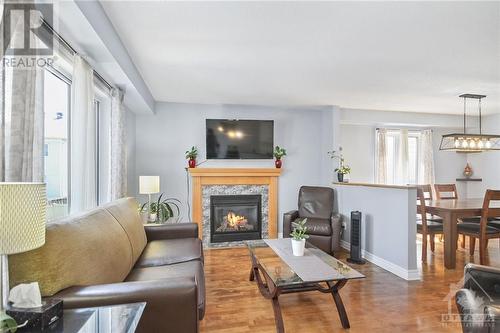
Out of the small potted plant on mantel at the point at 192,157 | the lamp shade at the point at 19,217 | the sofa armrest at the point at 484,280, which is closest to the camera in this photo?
the lamp shade at the point at 19,217

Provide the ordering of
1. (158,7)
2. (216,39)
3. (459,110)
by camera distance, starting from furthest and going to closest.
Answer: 1. (459,110)
2. (216,39)
3. (158,7)

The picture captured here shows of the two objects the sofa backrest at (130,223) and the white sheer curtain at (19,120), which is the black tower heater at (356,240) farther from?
the white sheer curtain at (19,120)

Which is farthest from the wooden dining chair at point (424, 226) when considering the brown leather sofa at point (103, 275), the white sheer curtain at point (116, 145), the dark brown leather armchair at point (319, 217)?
the white sheer curtain at point (116, 145)

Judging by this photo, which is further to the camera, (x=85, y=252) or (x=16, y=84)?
(x=85, y=252)

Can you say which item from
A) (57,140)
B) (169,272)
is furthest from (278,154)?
(57,140)

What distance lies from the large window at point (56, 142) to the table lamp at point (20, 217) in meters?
1.41

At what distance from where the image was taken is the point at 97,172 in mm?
3148

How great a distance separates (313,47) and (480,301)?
2220 mm

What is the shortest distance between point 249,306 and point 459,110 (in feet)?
17.2

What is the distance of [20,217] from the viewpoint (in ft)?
3.26

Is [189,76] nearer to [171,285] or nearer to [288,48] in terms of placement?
[288,48]

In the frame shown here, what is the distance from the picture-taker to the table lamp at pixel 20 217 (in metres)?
0.97

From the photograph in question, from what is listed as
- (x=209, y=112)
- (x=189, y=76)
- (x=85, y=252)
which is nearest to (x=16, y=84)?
(x=85, y=252)

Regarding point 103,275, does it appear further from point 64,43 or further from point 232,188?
point 232,188
